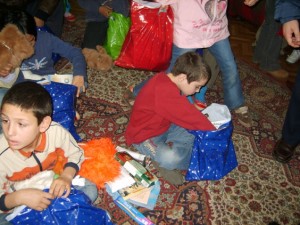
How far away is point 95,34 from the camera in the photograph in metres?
2.63

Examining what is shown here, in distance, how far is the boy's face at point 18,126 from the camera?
1.19 m

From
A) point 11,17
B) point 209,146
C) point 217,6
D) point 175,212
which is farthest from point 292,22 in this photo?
point 11,17

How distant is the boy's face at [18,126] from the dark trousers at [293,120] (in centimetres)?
135

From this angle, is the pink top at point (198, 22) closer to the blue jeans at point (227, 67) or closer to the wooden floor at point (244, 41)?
the blue jeans at point (227, 67)

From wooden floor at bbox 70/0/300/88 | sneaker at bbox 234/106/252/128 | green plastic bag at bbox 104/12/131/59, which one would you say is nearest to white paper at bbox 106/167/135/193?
sneaker at bbox 234/106/252/128

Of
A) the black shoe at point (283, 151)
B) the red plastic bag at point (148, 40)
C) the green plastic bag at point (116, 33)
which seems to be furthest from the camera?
the green plastic bag at point (116, 33)

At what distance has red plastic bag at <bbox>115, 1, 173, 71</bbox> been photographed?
6.91 feet

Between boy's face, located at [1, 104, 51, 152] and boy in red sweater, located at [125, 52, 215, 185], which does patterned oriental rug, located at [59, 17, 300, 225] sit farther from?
Answer: boy's face, located at [1, 104, 51, 152]

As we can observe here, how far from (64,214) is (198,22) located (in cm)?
130

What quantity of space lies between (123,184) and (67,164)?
1.11ft

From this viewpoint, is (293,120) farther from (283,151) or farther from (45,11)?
(45,11)

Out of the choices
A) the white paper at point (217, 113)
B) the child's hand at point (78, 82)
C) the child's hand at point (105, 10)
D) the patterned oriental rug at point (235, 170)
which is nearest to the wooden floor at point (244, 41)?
the patterned oriental rug at point (235, 170)

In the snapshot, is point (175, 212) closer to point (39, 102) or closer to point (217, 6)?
point (39, 102)

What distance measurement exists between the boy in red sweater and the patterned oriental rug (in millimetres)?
159
